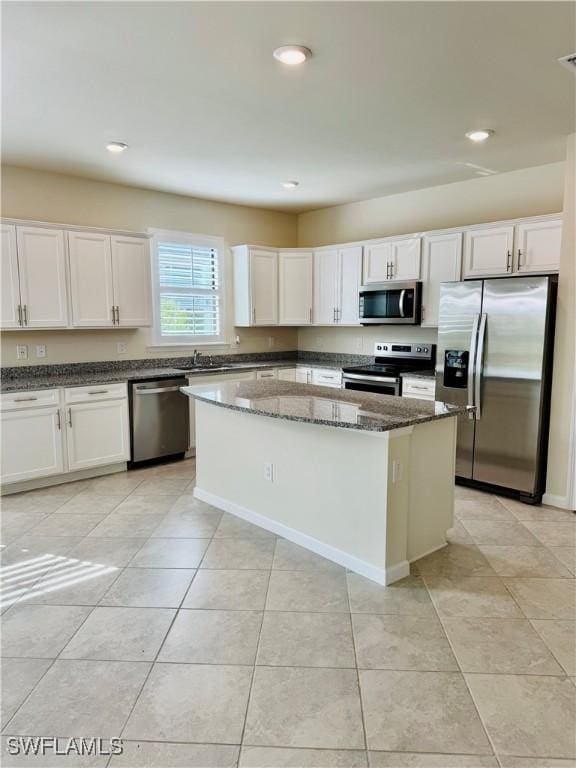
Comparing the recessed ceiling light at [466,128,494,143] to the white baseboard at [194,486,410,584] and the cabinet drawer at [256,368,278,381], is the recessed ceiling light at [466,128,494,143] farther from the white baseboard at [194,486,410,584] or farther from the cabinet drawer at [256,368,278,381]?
the cabinet drawer at [256,368,278,381]

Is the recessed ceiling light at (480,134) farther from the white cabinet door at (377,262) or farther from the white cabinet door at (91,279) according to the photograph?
the white cabinet door at (91,279)

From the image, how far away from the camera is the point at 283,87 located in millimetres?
2887

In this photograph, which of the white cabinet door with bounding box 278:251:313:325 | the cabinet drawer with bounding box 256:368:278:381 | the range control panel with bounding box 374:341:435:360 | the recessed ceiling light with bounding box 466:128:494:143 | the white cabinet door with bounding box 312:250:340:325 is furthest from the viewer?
the white cabinet door with bounding box 278:251:313:325

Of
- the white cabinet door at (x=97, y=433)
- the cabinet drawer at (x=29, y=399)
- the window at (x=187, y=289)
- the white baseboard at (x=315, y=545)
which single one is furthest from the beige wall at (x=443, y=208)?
the cabinet drawer at (x=29, y=399)

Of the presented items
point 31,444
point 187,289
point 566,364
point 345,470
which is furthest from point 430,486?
point 187,289

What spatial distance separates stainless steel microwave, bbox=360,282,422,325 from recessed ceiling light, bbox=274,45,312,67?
2789 mm

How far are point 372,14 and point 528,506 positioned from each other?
3.47m

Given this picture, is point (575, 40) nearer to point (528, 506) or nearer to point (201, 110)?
point (201, 110)

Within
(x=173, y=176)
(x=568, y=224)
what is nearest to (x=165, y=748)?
(x=568, y=224)

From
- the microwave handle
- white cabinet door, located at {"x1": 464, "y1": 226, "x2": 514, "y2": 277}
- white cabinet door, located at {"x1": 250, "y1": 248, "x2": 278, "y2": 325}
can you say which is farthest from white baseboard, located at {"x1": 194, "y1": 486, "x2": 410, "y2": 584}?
white cabinet door, located at {"x1": 464, "y1": 226, "x2": 514, "y2": 277}

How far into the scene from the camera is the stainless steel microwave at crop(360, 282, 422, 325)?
197 inches

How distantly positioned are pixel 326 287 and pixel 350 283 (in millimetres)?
375

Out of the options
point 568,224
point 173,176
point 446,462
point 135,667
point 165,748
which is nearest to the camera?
point 165,748

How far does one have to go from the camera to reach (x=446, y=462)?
3.11 meters
